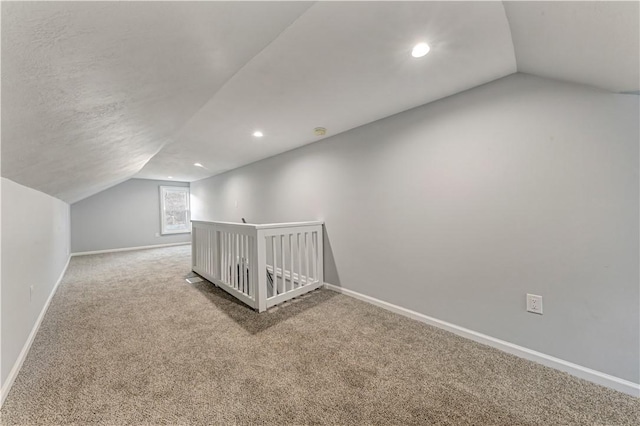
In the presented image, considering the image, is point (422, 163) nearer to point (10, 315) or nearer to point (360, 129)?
point (360, 129)

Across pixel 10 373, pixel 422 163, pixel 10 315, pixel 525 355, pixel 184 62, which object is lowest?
pixel 525 355

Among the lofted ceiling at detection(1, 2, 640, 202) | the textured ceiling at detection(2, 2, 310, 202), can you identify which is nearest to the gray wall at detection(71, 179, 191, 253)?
the lofted ceiling at detection(1, 2, 640, 202)

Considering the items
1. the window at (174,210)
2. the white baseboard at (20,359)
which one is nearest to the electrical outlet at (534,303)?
the white baseboard at (20,359)

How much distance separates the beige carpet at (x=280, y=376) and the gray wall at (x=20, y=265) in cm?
18

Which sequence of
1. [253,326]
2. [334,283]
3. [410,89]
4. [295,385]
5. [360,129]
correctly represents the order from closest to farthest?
[295,385] < [410,89] < [253,326] < [360,129] < [334,283]

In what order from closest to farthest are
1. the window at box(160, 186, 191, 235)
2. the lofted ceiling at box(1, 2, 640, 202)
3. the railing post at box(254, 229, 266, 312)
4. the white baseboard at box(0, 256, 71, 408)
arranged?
the lofted ceiling at box(1, 2, 640, 202) → the white baseboard at box(0, 256, 71, 408) → the railing post at box(254, 229, 266, 312) → the window at box(160, 186, 191, 235)

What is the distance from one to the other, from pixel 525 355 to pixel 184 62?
9.30ft

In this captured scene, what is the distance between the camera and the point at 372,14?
44.1 inches

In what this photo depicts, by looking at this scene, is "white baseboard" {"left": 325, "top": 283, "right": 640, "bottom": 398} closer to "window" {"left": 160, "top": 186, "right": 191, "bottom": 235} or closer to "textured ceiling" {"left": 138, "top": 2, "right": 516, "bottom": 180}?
"textured ceiling" {"left": 138, "top": 2, "right": 516, "bottom": 180}

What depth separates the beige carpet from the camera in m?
1.17

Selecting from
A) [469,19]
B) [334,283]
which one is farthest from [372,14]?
[334,283]

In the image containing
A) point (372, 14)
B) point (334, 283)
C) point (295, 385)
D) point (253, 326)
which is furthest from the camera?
point (334, 283)

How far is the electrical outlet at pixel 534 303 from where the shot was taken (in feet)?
5.14

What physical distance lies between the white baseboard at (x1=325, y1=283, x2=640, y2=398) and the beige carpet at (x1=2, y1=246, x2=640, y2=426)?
59mm
